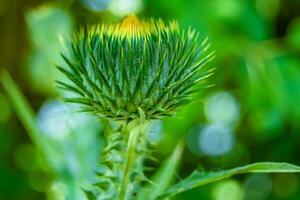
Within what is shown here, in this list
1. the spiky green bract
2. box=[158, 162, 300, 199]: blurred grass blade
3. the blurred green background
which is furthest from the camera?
the blurred green background

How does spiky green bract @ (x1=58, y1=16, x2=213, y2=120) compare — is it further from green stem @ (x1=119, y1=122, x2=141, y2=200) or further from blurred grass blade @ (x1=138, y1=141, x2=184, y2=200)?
blurred grass blade @ (x1=138, y1=141, x2=184, y2=200)

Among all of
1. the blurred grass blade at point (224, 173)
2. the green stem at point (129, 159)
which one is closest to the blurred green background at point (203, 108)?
the green stem at point (129, 159)

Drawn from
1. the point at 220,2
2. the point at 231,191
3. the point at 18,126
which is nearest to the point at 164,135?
the point at 231,191

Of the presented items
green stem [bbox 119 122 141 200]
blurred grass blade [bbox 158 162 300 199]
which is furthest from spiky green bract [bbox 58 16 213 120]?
blurred grass blade [bbox 158 162 300 199]

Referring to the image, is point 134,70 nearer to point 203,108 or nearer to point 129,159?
point 129,159

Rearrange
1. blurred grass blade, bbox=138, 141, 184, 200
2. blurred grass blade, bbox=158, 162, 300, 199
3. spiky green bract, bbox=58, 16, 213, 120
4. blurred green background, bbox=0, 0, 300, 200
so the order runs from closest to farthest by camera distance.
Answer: blurred grass blade, bbox=158, 162, 300, 199 → spiky green bract, bbox=58, 16, 213, 120 → blurred grass blade, bbox=138, 141, 184, 200 → blurred green background, bbox=0, 0, 300, 200

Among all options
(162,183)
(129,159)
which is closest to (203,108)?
(162,183)
